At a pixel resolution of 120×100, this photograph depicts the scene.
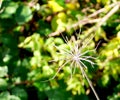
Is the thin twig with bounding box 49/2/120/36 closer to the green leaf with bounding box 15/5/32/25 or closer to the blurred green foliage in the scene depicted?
the blurred green foliage

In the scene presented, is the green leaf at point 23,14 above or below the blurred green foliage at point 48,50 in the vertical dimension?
above

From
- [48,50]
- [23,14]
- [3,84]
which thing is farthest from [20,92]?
[23,14]

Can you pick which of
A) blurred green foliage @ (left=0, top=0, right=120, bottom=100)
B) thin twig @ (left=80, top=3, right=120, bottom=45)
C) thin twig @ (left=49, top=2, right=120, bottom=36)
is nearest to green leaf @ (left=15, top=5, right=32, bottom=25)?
blurred green foliage @ (left=0, top=0, right=120, bottom=100)

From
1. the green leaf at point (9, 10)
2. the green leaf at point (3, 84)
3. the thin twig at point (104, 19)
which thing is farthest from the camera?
the green leaf at point (9, 10)

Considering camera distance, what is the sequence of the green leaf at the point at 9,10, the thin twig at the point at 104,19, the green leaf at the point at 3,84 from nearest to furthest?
the green leaf at the point at 3,84
the thin twig at the point at 104,19
the green leaf at the point at 9,10

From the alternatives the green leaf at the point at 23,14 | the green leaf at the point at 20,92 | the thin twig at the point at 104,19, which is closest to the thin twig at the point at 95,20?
the thin twig at the point at 104,19

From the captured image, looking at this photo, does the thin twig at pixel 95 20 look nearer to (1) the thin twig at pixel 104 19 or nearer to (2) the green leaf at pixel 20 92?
(1) the thin twig at pixel 104 19

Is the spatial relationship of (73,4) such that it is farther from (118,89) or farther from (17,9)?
(118,89)

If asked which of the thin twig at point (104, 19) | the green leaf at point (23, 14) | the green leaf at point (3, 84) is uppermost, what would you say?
the green leaf at point (23, 14)
